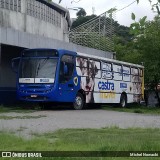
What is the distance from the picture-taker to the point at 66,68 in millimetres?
21047

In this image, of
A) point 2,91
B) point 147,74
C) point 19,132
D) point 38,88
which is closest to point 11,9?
point 2,91

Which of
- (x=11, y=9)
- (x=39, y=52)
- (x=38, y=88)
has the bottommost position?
(x=38, y=88)

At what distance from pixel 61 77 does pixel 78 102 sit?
204 centimetres

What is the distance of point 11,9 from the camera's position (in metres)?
28.1

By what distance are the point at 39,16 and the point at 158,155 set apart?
86.7 ft

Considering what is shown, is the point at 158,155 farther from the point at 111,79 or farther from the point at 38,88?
the point at 111,79

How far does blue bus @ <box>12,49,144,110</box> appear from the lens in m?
20.6

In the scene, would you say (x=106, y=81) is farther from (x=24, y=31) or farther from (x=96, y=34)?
(x=96, y=34)

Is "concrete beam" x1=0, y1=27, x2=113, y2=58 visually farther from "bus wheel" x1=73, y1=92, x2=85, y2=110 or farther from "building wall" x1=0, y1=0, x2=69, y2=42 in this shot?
"bus wheel" x1=73, y1=92, x2=85, y2=110

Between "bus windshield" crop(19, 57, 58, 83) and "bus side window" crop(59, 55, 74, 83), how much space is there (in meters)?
0.40

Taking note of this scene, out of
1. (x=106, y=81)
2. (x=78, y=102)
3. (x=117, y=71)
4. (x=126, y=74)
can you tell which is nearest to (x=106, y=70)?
(x=106, y=81)

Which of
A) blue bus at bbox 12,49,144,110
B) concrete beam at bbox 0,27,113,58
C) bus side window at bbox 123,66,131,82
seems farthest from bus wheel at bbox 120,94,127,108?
concrete beam at bbox 0,27,113,58

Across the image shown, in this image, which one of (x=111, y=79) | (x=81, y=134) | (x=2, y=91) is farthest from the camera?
(x=111, y=79)

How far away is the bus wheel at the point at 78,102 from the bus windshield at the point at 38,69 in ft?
7.25
